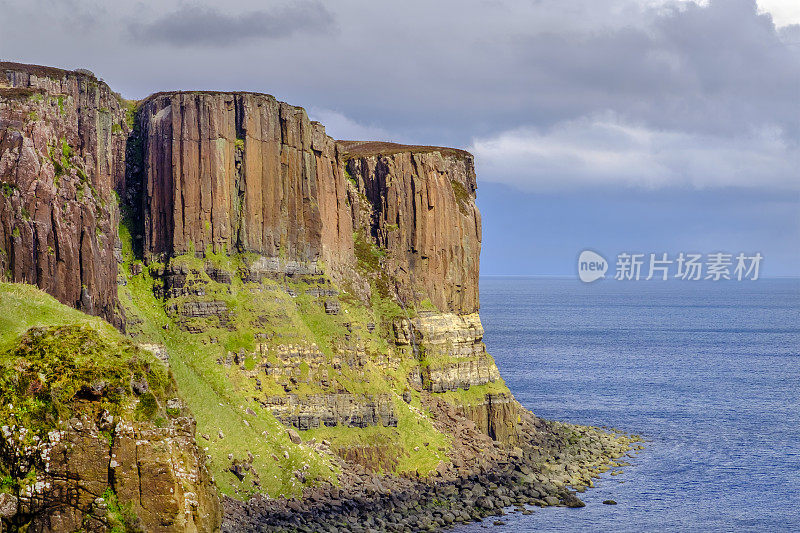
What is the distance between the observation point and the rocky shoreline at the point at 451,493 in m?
87.9

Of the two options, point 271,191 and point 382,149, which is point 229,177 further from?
point 382,149

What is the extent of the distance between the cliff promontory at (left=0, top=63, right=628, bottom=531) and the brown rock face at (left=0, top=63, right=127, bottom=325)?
18 cm

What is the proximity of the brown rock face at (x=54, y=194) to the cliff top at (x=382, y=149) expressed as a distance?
126 feet

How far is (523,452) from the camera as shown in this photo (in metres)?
123

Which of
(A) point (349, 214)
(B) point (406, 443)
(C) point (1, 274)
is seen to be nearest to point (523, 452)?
(B) point (406, 443)

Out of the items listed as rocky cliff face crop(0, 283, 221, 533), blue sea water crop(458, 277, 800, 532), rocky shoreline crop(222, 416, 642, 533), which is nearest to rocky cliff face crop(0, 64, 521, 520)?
rocky shoreline crop(222, 416, 642, 533)

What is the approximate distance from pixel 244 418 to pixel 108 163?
95.0 ft

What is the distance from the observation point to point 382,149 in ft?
453

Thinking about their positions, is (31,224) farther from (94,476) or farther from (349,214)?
(94,476)

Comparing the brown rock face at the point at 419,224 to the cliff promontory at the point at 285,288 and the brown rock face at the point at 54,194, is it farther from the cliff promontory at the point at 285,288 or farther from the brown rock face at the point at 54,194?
the brown rock face at the point at 54,194

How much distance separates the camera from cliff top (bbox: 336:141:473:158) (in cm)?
13312

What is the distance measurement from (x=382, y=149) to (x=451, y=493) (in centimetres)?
5038

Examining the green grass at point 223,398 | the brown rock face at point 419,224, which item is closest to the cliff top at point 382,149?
the brown rock face at point 419,224

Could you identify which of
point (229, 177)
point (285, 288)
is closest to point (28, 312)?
point (229, 177)
